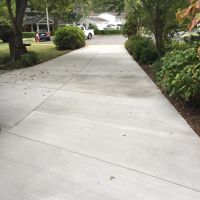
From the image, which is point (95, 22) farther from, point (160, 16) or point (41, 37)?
point (160, 16)

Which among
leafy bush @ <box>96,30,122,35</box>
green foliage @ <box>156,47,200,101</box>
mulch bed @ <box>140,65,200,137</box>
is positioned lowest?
leafy bush @ <box>96,30,122,35</box>

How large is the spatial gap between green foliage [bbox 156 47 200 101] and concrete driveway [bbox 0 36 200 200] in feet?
1.25

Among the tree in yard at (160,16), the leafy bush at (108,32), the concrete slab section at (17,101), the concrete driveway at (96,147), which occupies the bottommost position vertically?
the leafy bush at (108,32)

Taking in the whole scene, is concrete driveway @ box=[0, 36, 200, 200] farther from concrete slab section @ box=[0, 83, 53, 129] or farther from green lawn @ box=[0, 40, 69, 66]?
green lawn @ box=[0, 40, 69, 66]

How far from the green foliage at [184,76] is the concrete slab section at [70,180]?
2585mm

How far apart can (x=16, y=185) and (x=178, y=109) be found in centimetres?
361

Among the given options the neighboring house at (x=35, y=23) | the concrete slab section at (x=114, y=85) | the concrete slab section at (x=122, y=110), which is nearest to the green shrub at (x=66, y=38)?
the concrete slab section at (x=114, y=85)

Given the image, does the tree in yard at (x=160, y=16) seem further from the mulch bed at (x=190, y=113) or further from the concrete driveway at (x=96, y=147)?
the mulch bed at (x=190, y=113)

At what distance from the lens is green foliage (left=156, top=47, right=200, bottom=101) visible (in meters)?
5.55

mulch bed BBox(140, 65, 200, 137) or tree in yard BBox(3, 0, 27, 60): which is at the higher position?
tree in yard BBox(3, 0, 27, 60)

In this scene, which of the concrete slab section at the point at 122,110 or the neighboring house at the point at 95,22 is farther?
the neighboring house at the point at 95,22

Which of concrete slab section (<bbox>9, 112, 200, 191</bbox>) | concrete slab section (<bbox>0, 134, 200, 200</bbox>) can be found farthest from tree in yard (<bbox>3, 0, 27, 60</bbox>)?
concrete slab section (<bbox>0, 134, 200, 200</bbox>)

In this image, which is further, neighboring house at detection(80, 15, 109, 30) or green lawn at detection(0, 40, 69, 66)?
neighboring house at detection(80, 15, 109, 30)

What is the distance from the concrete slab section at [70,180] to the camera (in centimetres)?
311
